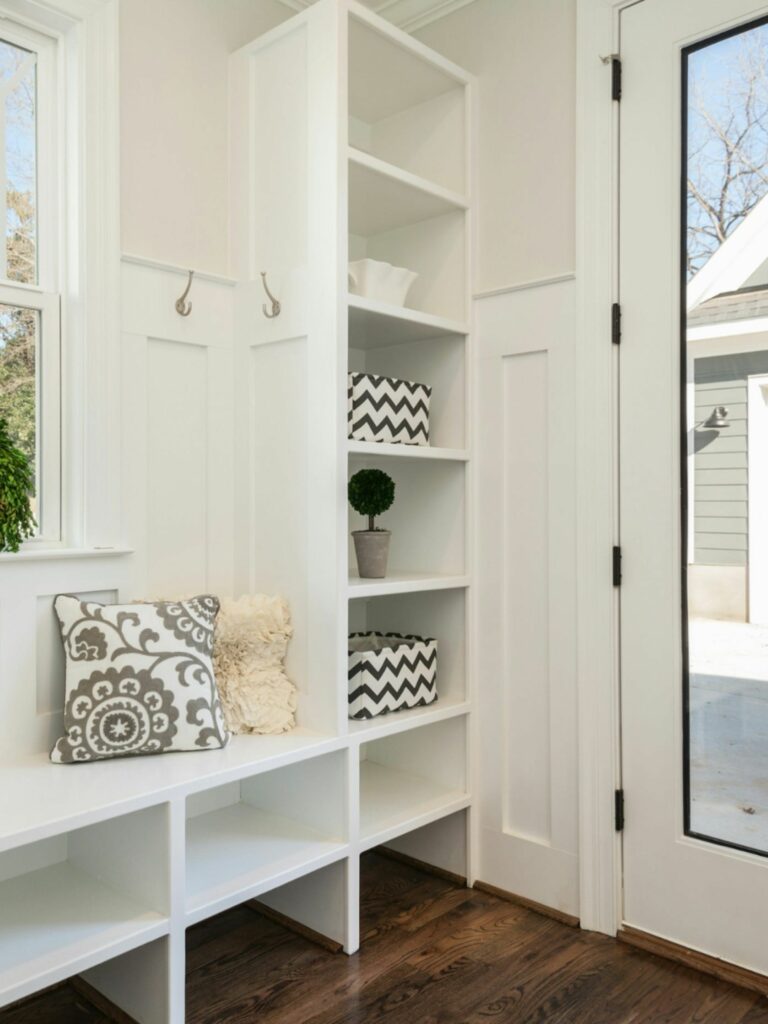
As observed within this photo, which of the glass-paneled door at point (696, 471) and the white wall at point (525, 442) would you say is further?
the white wall at point (525, 442)

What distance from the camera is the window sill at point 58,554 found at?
1.88 metres

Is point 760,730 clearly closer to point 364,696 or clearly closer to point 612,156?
point 364,696

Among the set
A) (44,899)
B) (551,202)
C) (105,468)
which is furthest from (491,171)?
(44,899)

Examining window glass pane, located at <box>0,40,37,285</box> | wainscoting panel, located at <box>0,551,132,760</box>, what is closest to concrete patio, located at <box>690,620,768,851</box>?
wainscoting panel, located at <box>0,551,132,760</box>

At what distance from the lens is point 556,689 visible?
2.33 m

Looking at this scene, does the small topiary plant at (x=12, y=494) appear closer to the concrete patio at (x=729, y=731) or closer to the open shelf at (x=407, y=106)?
the open shelf at (x=407, y=106)

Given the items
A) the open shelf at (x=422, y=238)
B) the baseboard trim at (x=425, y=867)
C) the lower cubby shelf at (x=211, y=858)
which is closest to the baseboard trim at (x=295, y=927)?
the lower cubby shelf at (x=211, y=858)

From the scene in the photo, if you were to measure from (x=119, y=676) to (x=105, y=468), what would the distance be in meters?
0.53

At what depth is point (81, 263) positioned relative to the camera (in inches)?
80.8

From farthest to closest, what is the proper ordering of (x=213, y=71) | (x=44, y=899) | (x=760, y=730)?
(x=213, y=71) → (x=760, y=730) → (x=44, y=899)

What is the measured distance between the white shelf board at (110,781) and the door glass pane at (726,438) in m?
0.98

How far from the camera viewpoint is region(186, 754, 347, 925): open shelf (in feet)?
6.27

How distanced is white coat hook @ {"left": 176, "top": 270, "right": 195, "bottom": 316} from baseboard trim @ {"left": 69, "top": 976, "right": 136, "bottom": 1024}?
168cm

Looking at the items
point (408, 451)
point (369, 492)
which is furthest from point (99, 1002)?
point (408, 451)
